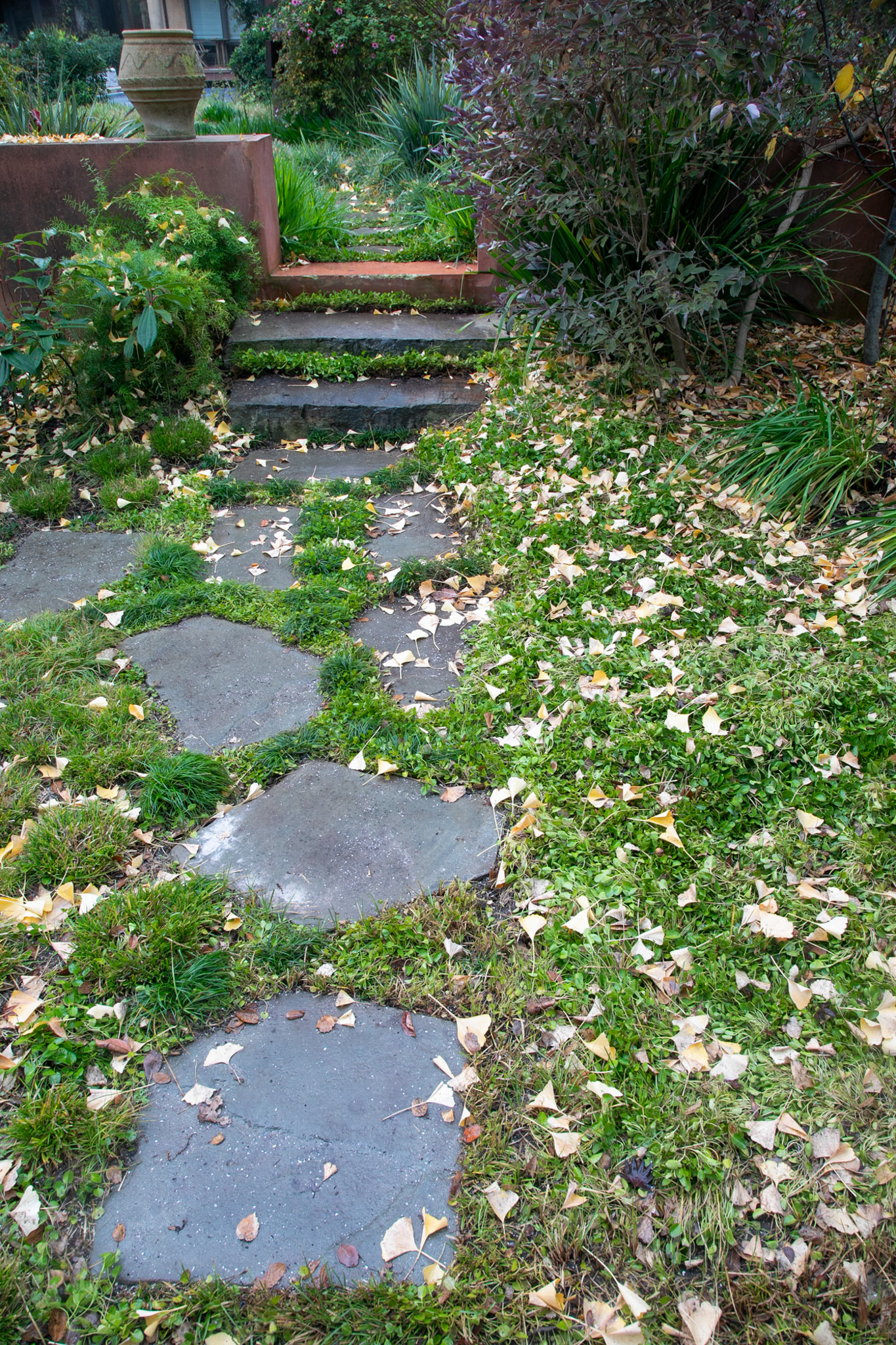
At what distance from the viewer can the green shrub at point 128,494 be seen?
3.78m

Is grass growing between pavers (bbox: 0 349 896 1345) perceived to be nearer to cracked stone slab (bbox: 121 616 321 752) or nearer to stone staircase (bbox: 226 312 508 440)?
cracked stone slab (bbox: 121 616 321 752)

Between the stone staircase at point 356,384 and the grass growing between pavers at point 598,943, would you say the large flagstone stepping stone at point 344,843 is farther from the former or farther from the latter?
the stone staircase at point 356,384

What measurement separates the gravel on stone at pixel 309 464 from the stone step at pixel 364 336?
2.31 ft

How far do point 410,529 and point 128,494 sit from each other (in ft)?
4.30

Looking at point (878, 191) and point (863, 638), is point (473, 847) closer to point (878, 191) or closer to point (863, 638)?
point (863, 638)

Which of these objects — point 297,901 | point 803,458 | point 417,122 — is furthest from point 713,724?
point 417,122

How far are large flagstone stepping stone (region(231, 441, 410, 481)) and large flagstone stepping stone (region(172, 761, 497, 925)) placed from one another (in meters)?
2.17

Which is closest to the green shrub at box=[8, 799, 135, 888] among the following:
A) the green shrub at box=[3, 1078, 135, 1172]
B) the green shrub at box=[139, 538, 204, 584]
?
the green shrub at box=[3, 1078, 135, 1172]

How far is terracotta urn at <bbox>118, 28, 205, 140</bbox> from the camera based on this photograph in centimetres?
457

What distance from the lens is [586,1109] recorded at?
62.6 inches

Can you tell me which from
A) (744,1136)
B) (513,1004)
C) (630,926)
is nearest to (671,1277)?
(744,1136)

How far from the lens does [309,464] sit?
4219 millimetres

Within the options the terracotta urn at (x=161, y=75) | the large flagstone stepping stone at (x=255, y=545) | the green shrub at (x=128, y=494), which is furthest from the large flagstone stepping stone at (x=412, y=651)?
the terracotta urn at (x=161, y=75)

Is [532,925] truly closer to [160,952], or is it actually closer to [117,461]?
[160,952]
